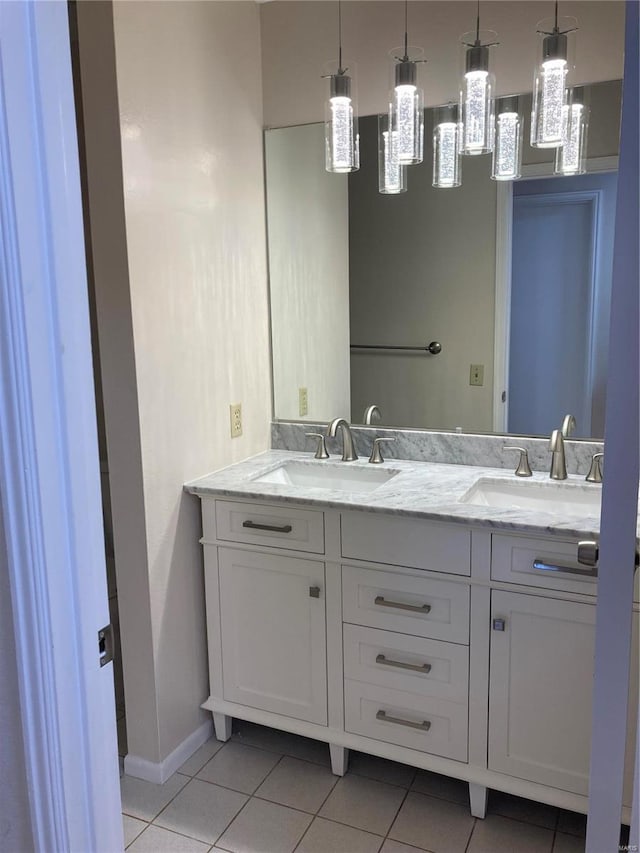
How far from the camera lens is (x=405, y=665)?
1.99m

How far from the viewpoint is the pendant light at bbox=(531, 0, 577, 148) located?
1.98 meters

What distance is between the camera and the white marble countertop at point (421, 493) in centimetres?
179

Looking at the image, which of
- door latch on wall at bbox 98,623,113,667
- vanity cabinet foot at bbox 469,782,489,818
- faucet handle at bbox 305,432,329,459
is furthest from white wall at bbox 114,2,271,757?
door latch on wall at bbox 98,623,113,667

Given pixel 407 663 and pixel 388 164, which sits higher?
pixel 388 164

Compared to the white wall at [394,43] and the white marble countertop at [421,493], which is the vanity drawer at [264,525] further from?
the white wall at [394,43]

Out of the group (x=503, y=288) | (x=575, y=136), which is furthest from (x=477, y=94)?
(x=503, y=288)

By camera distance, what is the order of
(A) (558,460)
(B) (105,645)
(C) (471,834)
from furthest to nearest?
(A) (558,460)
(C) (471,834)
(B) (105,645)

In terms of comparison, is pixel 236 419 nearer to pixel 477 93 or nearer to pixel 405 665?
pixel 405 665

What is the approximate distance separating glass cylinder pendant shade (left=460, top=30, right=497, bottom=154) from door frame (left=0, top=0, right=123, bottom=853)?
1.49 m

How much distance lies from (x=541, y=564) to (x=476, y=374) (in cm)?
79

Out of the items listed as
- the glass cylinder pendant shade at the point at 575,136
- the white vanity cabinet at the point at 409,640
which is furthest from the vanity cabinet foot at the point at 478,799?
the glass cylinder pendant shade at the point at 575,136

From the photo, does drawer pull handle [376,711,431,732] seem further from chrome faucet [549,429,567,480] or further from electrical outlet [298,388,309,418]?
electrical outlet [298,388,309,418]

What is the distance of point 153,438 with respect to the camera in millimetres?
2064

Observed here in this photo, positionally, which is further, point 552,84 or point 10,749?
point 552,84
